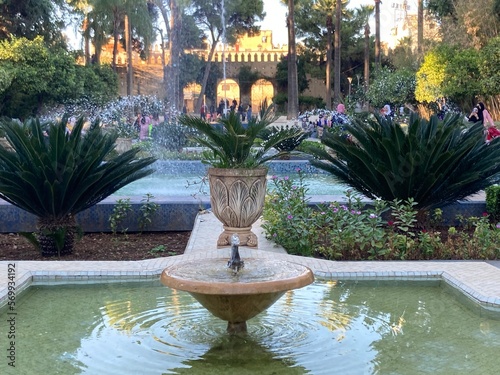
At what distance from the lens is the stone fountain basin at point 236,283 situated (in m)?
3.76

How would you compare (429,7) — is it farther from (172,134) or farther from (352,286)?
(352,286)

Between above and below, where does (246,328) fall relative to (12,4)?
below

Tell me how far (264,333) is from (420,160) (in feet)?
11.6

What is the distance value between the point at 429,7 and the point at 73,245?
2594 cm

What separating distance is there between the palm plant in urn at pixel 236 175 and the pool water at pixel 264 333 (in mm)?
1264

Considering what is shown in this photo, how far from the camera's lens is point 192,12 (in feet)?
150

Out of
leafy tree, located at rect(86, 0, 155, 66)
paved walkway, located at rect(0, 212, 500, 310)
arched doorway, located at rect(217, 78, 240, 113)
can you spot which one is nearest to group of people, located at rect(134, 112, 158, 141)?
leafy tree, located at rect(86, 0, 155, 66)

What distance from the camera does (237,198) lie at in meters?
6.66

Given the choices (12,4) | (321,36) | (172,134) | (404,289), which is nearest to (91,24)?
(12,4)

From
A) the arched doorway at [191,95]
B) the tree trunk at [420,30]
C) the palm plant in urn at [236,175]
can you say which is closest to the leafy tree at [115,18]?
the arched doorway at [191,95]

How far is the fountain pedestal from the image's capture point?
3764mm

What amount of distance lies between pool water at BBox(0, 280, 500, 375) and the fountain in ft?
0.80

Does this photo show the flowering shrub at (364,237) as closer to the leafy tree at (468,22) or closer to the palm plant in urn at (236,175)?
the palm plant in urn at (236,175)

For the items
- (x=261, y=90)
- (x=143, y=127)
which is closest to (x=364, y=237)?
(x=143, y=127)
